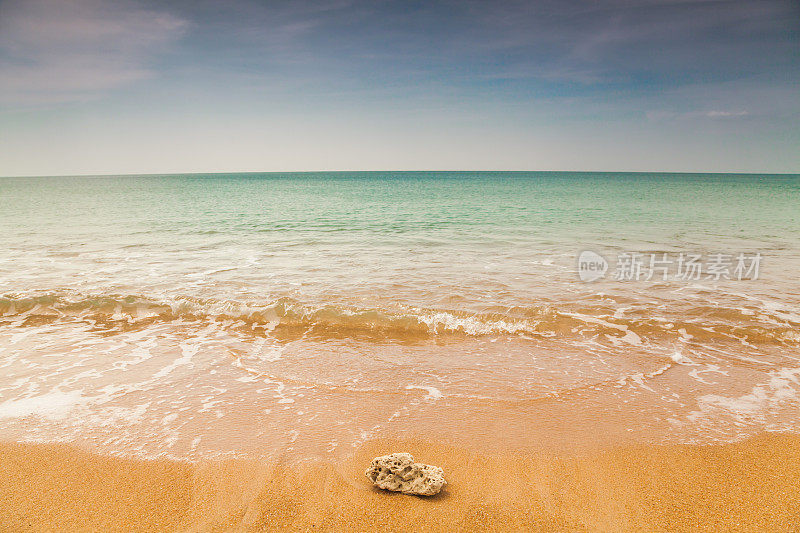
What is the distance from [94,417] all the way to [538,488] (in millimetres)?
4771

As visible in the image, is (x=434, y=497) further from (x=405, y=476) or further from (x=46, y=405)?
(x=46, y=405)

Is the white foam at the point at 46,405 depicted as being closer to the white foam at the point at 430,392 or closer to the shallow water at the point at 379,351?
the shallow water at the point at 379,351

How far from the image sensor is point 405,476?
11.4 feet

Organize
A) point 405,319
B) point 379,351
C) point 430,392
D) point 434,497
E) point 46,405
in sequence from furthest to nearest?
point 405,319 < point 379,351 < point 430,392 < point 46,405 < point 434,497

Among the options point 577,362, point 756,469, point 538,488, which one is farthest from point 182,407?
point 756,469

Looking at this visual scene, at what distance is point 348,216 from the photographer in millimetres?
26625

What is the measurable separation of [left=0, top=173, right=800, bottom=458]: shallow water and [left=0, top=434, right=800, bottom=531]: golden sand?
0.93 feet

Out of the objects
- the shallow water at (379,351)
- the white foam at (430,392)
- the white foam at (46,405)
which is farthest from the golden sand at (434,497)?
the white foam at (430,392)

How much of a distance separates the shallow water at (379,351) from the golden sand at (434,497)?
283 millimetres

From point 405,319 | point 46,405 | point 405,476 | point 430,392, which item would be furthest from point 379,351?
point 46,405

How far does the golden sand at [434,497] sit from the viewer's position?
319cm

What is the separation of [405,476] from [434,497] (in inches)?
11.3

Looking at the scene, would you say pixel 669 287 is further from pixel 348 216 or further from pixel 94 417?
pixel 348 216

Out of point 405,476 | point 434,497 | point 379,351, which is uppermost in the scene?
point 405,476
